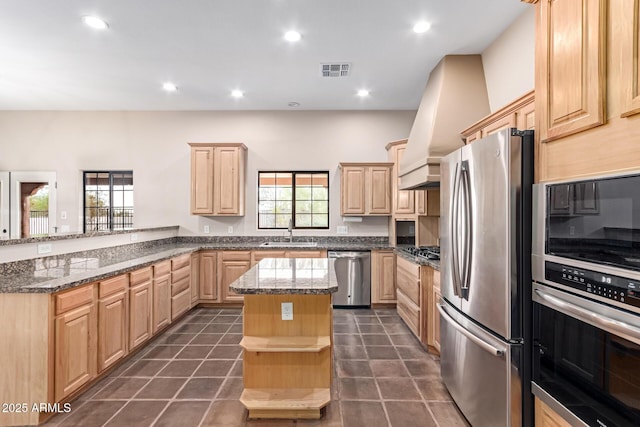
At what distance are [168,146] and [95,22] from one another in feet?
8.45

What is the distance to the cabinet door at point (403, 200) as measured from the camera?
181 inches

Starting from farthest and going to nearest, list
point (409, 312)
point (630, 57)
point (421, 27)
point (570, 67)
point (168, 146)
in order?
point (168, 146) < point (409, 312) < point (421, 27) < point (570, 67) < point (630, 57)

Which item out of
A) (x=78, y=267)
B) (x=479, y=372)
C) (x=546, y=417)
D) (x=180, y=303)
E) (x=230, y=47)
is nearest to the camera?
(x=546, y=417)

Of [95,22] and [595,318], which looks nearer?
[595,318]

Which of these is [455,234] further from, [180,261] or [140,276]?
[180,261]

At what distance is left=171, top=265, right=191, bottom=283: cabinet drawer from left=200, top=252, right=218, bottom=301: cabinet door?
1.16 ft

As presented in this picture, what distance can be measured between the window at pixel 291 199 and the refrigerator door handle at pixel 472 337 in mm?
3156

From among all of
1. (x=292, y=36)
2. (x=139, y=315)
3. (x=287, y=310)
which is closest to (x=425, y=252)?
(x=287, y=310)

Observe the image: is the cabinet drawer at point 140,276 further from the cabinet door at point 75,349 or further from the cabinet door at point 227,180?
the cabinet door at point 227,180

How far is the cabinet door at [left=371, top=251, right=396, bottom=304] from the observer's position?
467cm

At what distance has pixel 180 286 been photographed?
13.6 ft

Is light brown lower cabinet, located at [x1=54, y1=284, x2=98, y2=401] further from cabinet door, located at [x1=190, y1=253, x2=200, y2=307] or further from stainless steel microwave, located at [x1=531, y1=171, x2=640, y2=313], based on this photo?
stainless steel microwave, located at [x1=531, y1=171, x2=640, y2=313]

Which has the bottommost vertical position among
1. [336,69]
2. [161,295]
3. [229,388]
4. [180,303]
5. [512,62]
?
[229,388]

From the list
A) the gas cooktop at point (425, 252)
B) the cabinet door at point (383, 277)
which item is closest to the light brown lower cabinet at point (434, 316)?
the gas cooktop at point (425, 252)
